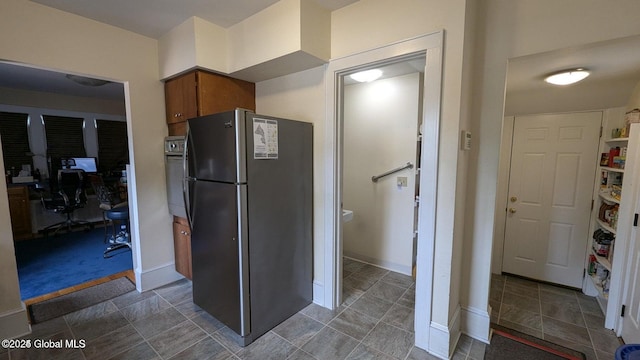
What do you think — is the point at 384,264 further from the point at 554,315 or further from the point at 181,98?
the point at 181,98

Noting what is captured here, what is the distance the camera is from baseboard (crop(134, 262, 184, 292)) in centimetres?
266

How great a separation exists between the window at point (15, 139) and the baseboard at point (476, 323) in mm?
6688

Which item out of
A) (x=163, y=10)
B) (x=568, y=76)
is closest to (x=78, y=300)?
(x=163, y=10)

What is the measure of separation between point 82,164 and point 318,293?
5267mm

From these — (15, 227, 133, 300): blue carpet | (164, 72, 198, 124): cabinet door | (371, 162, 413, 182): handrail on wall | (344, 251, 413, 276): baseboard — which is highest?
(164, 72, 198, 124): cabinet door

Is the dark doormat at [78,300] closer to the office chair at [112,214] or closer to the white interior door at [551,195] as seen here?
the office chair at [112,214]

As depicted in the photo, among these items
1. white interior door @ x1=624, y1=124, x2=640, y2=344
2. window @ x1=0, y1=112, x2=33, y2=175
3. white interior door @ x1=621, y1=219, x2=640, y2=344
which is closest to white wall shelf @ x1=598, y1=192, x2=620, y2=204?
white interior door @ x1=624, y1=124, x2=640, y2=344

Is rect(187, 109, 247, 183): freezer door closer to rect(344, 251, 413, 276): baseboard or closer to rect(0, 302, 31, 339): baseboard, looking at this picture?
rect(0, 302, 31, 339): baseboard

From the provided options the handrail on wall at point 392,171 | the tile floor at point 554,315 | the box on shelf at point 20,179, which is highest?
the handrail on wall at point 392,171

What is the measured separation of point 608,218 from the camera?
2.41 meters

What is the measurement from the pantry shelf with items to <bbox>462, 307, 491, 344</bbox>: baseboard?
1.10 meters

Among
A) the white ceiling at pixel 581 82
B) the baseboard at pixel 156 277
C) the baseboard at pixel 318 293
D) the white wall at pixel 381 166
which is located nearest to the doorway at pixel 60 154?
the baseboard at pixel 156 277

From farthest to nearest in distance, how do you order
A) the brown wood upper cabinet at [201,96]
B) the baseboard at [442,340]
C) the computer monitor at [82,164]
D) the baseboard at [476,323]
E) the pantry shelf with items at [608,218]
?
the computer monitor at [82,164] → the brown wood upper cabinet at [201,96] → the pantry shelf with items at [608,218] → the baseboard at [476,323] → the baseboard at [442,340]

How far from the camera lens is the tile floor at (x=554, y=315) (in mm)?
1975
